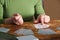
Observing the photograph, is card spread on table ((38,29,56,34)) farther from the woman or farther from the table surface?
the woman

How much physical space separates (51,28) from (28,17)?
50 centimetres

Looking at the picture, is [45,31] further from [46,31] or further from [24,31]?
[24,31]

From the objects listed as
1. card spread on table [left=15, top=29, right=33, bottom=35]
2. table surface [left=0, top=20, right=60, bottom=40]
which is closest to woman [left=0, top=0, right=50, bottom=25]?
table surface [left=0, top=20, right=60, bottom=40]

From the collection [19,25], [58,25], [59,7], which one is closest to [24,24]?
[19,25]

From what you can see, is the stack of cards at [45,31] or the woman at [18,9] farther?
the woman at [18,9]

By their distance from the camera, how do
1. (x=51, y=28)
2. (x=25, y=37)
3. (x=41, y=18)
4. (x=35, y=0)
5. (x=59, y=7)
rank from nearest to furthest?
(x=25, y=37)
(x=51, y=28)
(x=41, y=18)
(x=35, y=0)
(x=59, y=7)

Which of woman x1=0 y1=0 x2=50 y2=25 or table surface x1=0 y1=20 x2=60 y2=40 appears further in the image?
woman x1=0 y1=0 x2=50 y2=25

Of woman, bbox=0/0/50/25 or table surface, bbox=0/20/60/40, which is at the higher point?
woman, bbox=0/0/50/25

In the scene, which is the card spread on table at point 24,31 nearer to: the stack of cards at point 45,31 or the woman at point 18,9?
the stack of cards at point 45,31

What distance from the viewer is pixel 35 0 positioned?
1.66 metres

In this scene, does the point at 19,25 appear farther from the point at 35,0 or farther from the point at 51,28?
the point at 35,0

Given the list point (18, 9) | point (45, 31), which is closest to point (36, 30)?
point (45, 31)

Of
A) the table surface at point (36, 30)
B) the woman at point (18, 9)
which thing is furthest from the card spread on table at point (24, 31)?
the woman at point (18, 9)

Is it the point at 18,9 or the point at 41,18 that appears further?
the point at 18,9
